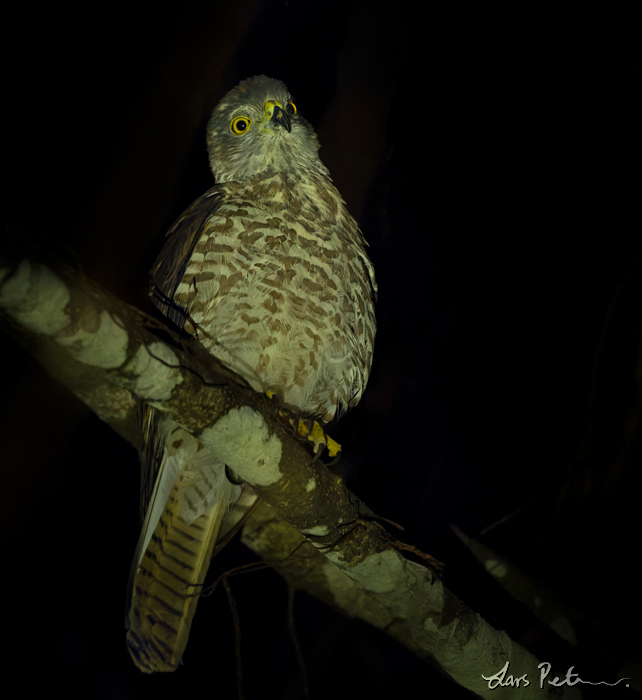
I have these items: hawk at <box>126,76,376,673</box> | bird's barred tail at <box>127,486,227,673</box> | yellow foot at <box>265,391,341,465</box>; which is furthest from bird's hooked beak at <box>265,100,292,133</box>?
bird's barred tail at <box>127,486,227,673</box>

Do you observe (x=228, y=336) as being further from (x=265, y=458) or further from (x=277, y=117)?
(x=277, y=117)

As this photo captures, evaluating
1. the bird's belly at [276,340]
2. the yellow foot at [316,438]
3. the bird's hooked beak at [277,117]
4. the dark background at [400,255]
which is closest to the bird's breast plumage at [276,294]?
the bird's belly at [276,340]

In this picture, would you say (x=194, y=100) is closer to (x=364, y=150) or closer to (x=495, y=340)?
(x=364, y=150)

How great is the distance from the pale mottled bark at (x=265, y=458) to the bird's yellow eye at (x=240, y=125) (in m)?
1.42

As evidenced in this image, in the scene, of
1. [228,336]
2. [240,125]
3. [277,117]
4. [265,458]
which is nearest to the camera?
[265,458]

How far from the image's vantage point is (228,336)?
1714 millimetres

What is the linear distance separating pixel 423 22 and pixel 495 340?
85.9 inches

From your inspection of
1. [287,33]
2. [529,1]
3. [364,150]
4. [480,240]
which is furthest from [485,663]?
[529,1]

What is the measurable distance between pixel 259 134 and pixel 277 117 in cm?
12

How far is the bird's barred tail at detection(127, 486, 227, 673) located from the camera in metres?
1.59

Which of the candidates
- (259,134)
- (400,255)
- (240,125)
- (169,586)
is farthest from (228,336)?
(400,255)

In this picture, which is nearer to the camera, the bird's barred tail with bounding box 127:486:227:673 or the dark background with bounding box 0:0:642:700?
the bird's barred tail with bounding box 127:486:227:673

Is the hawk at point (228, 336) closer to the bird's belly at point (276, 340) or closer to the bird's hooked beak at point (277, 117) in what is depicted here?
the bird's belly at point (276, 340)
